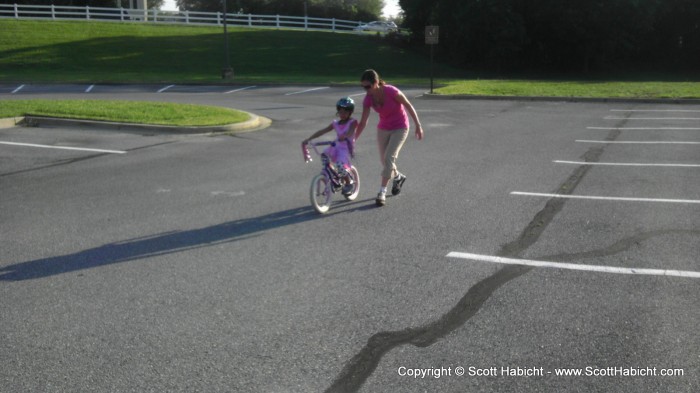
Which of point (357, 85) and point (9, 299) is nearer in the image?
point (9, 299)

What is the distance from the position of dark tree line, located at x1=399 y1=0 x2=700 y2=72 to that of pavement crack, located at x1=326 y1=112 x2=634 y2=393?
4086cm

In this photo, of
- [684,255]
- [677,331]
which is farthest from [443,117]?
[677,331]

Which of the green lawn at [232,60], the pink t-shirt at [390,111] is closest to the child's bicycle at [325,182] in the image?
the pink t-shirt at [390,111]

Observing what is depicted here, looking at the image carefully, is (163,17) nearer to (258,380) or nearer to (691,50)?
(691,50)

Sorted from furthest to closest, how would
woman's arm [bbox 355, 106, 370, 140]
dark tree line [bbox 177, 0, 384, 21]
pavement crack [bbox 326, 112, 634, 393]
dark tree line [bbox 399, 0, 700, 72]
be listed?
dark tree line [bbox 177, 0, 384, 21]
dark tree line [bbox 399, 0, 700, 72]
woman's arm [bbox 355, 106, 370, 140]
pavement crack [bbox 326, 112, 634, 393]

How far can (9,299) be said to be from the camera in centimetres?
566

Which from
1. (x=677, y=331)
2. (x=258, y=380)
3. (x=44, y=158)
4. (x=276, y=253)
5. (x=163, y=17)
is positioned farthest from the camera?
(x=163, y=17)

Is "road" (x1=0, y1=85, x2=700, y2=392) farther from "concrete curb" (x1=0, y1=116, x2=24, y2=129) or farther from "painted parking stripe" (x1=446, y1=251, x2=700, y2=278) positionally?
"concrete curb" (x1=0, y1=116, x2=24, y2=129)

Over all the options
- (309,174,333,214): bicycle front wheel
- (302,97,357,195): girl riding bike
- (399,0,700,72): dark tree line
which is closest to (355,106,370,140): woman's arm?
(302,97,357,195): girl riding bike

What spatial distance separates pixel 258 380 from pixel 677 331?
2.86m

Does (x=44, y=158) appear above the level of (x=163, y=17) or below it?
below

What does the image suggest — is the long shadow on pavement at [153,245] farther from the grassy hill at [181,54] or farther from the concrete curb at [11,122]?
the grassy hill at [181,54]

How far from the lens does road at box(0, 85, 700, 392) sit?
175 inches

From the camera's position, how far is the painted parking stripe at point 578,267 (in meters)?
6.15
